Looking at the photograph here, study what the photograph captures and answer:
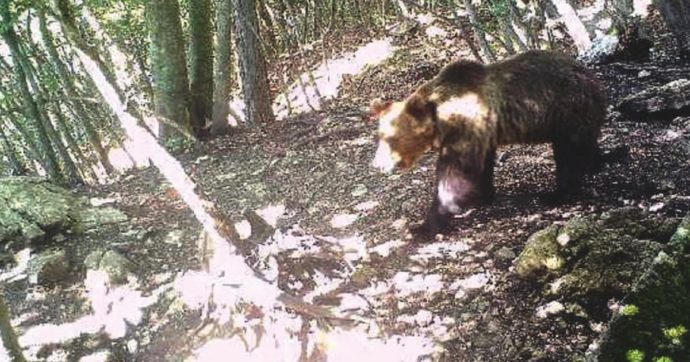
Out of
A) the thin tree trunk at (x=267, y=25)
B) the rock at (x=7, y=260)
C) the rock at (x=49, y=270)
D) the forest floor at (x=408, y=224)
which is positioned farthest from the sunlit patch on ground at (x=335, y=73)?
the rock at (x=49, y=270)

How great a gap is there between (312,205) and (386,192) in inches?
36.3

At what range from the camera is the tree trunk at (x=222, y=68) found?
34.3ft

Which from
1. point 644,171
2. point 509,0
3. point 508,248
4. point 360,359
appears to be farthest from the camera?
point 509,0

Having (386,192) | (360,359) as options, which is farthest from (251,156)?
(360,359)

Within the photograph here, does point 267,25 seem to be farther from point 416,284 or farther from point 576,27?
point 416,284

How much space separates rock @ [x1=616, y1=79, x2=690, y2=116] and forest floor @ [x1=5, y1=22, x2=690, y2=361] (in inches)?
5.3

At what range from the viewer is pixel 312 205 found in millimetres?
7324

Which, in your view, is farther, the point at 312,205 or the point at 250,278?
the point at 312,205

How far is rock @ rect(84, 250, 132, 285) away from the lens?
6.61 m

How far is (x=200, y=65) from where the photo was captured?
11469 mm

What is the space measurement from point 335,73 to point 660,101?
10.7 m

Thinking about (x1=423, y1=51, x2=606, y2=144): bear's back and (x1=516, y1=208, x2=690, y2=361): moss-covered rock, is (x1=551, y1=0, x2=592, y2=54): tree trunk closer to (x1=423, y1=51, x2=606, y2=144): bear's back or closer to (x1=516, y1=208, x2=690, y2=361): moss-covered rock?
(x1=423, y1=51, x2=606, y2=144): bear's back

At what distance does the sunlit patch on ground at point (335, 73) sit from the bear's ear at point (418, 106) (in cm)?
976

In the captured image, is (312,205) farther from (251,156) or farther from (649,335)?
(649,335)
